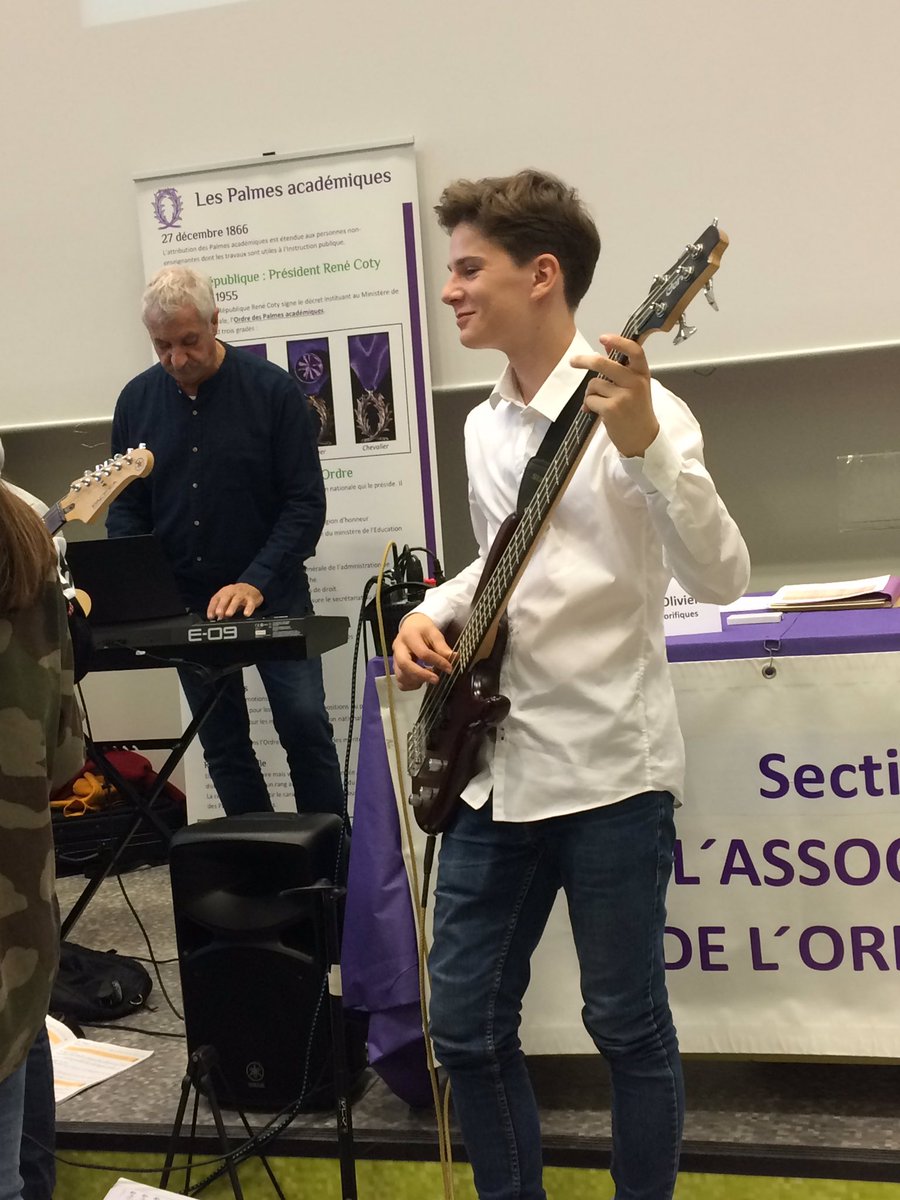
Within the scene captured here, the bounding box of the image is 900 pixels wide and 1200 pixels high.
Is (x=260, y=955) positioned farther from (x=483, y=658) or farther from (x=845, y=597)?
(x=845, y=597)

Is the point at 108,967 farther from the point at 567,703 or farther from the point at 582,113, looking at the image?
the point at 582,113

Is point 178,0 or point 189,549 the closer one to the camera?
point 189,549

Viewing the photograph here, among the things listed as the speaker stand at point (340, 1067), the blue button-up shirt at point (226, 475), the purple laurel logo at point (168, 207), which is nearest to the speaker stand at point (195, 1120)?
the speaker stand at point (340, 1067)

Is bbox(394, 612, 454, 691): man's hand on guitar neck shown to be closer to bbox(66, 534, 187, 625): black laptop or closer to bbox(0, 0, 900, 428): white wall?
bbox(66, 534, 187, 625): black laptop

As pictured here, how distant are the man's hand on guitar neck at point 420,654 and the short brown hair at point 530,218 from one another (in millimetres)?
479

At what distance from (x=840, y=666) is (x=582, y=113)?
7.83ft

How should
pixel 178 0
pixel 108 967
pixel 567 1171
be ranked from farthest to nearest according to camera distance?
pixel 178 0 → pixel 108 967 → pixel 567 1171

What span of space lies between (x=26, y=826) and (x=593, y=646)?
2.28 ft

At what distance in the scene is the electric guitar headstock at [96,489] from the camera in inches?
102

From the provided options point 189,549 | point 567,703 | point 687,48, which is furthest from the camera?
point 687,48

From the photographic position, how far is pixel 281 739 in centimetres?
318

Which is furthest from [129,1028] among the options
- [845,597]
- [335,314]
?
[335,314]

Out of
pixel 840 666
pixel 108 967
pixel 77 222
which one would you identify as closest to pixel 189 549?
pixel 108 967

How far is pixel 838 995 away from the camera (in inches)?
79.4
